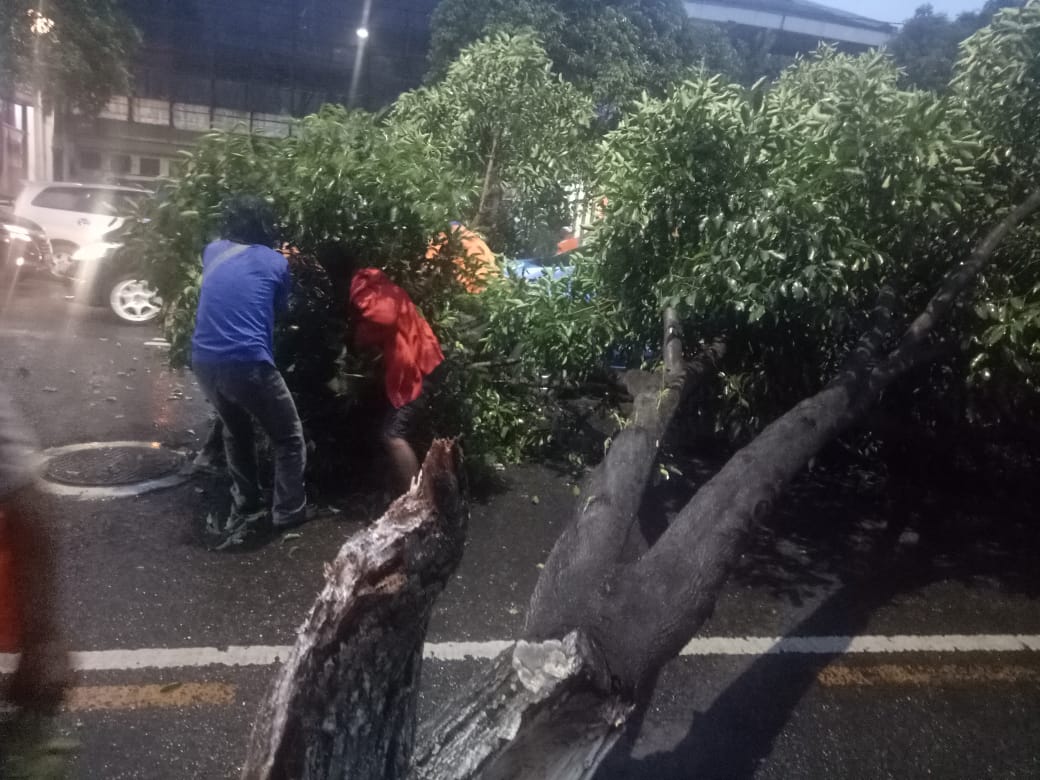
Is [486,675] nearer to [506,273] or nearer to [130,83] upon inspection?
[506,273]

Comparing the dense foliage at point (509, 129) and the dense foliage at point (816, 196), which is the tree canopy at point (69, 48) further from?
the dense foliage at point (816, 196)

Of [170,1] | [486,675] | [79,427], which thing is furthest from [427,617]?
[170,1]

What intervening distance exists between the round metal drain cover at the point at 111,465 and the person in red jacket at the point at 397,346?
1.71 meters

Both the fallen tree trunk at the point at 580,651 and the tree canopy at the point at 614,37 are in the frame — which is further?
the tree canopy at the point at 614,37

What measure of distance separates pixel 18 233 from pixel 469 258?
910 cm

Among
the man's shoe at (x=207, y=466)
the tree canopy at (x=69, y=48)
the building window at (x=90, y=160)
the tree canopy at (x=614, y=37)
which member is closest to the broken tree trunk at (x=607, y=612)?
the man's shoe at (x=207, y=466)

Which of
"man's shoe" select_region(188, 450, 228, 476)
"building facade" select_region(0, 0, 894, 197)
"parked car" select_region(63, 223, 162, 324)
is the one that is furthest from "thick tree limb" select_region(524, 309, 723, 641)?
"building facade" select_region(0, 0, 894, 197)

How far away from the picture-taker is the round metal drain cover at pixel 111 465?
5965 mm

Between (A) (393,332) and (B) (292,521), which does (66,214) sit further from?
(A) (393,332)

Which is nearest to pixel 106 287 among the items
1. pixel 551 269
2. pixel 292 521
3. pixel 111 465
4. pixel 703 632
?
pixel 111 465

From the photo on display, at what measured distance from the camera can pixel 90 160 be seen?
2131cm

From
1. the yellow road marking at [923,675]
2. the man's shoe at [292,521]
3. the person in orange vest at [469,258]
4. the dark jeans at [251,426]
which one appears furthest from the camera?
the person in orange vest at [469,258]

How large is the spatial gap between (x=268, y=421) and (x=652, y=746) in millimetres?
2574

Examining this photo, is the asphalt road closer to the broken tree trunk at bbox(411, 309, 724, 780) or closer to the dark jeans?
the dark jeans
